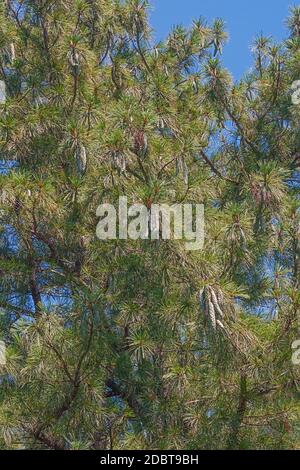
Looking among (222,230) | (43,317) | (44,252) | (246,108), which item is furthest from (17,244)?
(246,108)

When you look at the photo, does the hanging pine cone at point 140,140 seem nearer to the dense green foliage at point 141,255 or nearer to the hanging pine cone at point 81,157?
the dense green foliage at point 141,255

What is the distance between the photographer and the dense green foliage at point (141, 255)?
3666 millimetres

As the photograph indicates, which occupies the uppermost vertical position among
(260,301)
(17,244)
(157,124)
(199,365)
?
(157,124)

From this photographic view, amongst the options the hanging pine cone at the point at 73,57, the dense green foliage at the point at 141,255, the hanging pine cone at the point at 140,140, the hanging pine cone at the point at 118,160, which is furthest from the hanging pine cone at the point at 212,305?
the hanging pine cone at the point at 73,57

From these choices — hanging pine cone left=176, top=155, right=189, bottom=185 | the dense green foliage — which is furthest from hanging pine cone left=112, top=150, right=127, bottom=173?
hanging pine cone left=176, top=155, right=189, bottom=185

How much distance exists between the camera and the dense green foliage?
367 centimetres

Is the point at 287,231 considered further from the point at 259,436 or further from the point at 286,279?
the point at 259,436

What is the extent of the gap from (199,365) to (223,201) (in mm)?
Result: 1260

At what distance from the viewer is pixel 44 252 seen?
4688 millimetres

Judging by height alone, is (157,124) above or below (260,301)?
above

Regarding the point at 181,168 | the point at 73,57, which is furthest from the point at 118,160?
the point at 73,57

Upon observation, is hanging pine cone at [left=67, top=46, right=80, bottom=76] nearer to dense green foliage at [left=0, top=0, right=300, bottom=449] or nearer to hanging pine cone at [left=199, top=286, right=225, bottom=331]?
dense green foliage at [left=0, top=0, right=300, bottom=449]
